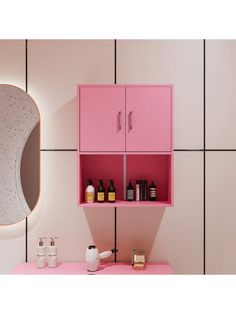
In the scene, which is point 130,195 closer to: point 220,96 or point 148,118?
point 148,118

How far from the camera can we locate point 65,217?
3152 mm

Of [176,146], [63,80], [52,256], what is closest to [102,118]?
[63,80]

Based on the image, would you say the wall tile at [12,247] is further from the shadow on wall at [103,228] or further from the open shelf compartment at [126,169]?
the open shelf compartment at [126,169]

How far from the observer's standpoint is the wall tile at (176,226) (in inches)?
124

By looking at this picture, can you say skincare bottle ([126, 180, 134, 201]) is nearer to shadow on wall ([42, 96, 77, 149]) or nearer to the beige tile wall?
the beige tile wall

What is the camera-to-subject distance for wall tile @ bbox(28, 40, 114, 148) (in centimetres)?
313

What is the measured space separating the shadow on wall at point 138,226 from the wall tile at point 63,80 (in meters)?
0.82

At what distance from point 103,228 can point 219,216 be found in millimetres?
1071

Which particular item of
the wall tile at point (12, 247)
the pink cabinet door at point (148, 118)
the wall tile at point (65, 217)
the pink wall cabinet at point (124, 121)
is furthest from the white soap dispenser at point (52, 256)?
the pink cabinet door at point (148, 118)

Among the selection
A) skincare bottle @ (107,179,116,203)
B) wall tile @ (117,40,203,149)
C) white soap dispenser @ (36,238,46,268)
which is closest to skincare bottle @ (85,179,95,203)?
skincare bottle @ (107,179,116,203)

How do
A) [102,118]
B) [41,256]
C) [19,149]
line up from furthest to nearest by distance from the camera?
[19,149] < [41,256] < [102,118]

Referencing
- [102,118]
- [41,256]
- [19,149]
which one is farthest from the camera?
[19,149]

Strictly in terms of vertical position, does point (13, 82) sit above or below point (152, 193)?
above
